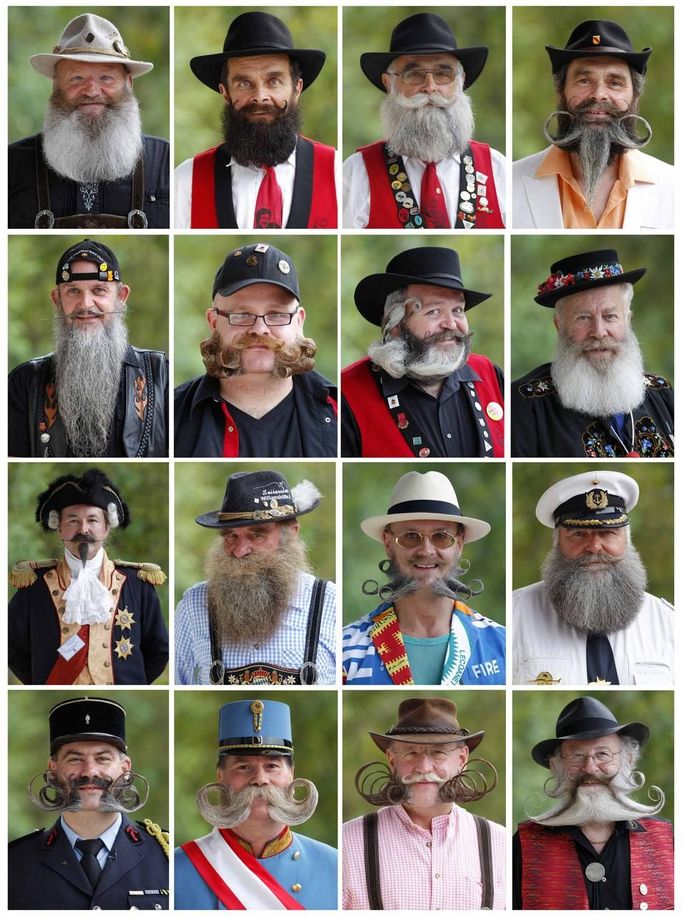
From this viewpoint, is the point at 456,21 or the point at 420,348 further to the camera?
the point at 456,21

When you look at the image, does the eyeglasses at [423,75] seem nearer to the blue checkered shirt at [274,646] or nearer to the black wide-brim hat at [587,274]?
the black wide-brim hat at [587,274]

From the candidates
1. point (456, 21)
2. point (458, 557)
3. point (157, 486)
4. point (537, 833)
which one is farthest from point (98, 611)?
point (456, 21)

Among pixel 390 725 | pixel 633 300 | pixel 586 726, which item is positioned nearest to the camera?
pixel 586 726

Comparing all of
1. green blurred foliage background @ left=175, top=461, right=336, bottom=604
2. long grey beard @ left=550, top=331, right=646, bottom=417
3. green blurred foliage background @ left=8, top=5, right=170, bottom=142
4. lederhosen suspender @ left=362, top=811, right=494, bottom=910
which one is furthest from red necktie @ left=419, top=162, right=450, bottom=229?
lederhosen suspender @ left=362, top=811, right=494, bottom=910

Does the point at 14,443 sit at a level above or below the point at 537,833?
above

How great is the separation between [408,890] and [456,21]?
412 centimetres

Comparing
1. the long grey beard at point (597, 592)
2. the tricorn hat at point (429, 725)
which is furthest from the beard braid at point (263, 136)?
the tricorn hat at point (429, 725)

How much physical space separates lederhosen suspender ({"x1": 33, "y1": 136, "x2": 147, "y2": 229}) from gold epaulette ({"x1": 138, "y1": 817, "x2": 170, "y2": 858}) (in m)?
2.73

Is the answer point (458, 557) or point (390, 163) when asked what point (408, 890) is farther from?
point (390, 163)

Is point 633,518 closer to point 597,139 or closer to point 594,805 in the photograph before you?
point 594,805

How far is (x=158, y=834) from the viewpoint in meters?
9.30

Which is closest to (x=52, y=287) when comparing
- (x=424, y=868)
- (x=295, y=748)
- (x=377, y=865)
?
(x=295, y=748)

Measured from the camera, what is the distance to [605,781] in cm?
925

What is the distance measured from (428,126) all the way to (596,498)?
1868 mm
